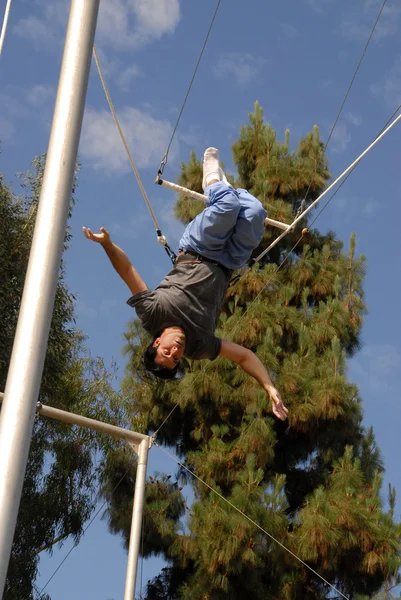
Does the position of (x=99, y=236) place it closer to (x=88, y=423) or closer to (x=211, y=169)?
(x=211, y=169)

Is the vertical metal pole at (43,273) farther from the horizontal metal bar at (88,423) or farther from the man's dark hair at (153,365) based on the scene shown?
the horizontal metal bar at (88,423)

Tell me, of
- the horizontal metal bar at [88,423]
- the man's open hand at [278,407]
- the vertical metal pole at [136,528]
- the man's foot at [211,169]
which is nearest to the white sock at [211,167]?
the man's foot at [211,169]

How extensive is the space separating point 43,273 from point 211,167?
298cm

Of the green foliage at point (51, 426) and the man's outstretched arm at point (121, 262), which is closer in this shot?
the man's outstretched arm at point (121, 262)

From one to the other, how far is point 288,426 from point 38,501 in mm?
3897

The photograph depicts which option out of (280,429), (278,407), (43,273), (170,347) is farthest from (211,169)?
(280,429)

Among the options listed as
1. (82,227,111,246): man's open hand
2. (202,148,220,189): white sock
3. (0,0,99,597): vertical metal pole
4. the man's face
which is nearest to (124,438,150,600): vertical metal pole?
(202,148,220,189): white sock

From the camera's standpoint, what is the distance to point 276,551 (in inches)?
403

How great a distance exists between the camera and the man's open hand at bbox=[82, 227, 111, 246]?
4.24 m

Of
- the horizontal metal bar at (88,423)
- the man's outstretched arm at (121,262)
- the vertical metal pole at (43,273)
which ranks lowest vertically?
the vertical metal pole at (43,273)

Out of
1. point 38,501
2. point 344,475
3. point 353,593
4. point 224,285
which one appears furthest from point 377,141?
point 38,501

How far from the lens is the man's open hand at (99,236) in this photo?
4241 mm

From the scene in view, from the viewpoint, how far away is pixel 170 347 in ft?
15.4

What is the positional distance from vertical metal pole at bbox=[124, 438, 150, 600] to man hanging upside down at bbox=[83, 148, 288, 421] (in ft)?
9.40
